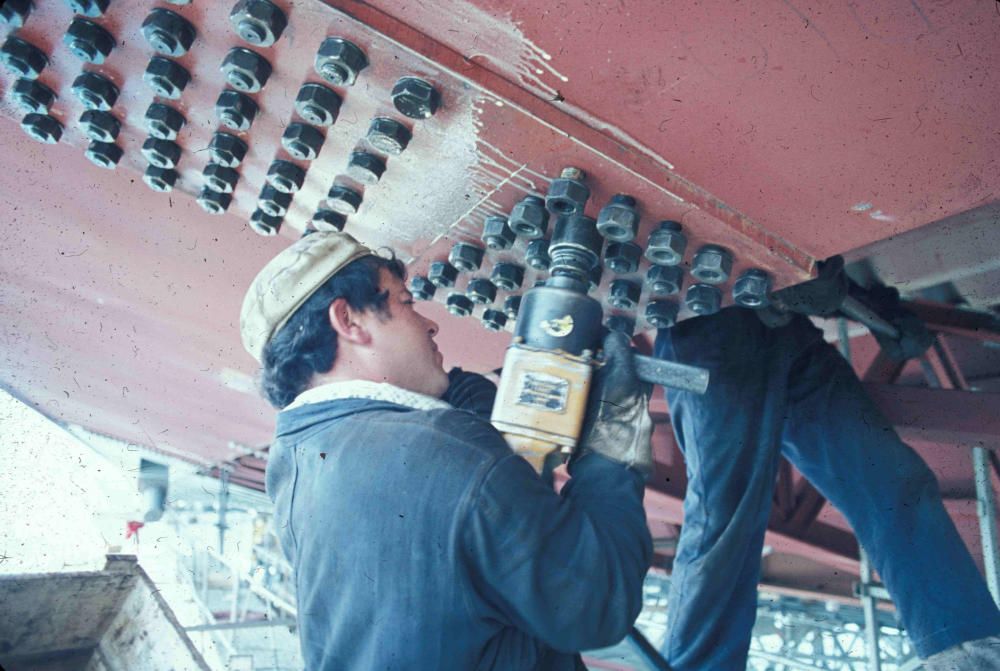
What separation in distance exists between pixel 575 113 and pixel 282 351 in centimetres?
89

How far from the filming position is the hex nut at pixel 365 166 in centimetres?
216

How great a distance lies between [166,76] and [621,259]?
46.6 inches

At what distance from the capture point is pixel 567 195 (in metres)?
1.90

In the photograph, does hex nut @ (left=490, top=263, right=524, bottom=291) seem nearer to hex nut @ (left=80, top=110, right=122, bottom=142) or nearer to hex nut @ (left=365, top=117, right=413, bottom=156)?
hex nut @ (left=365, top=117, right=413, bottom=156)

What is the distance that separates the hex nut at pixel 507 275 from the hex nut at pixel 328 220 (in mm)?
473

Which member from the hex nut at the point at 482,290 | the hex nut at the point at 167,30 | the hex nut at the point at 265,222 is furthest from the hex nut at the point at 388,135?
the hex nut at the point at 265,222

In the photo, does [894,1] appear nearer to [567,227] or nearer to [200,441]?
[567,227]

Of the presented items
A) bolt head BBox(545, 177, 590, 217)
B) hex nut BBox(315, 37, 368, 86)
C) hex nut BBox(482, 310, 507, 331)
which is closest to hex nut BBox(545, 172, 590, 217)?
bolt head BBox(545, 177, 590, 217)

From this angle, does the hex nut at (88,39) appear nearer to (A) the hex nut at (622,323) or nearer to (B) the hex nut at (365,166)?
(B) the hex nut at (365,166)

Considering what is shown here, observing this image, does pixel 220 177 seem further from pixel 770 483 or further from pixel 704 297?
pixel 770 483

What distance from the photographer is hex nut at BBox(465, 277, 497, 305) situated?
98.8 inches

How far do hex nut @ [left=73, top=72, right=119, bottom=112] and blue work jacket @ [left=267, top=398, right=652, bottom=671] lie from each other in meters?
1.25

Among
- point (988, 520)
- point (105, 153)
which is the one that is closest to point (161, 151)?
point (105, 153)

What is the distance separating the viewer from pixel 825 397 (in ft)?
9.47
